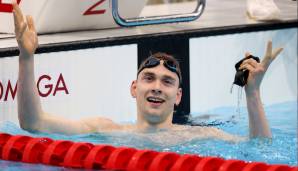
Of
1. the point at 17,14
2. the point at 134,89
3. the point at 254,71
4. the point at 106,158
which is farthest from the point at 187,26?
the point at 106,158

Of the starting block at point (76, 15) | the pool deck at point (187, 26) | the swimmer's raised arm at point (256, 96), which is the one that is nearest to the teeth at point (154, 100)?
the swimmer's raised arm at point (256, 96)

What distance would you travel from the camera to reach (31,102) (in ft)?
12.0

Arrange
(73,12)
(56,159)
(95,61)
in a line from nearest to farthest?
(56,159)
(95,61)
(73,12)

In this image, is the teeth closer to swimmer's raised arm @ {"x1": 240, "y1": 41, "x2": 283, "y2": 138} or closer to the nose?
the nose

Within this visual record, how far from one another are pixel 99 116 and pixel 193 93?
0.60m

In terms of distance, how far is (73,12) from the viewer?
15.0 feet

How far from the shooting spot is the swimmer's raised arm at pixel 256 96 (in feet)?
12.2

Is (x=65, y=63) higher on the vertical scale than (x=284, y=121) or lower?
higher

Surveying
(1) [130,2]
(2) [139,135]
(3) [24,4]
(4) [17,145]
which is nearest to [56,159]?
(4) [17,145]

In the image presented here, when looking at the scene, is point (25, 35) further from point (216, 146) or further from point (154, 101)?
point (216, 146)

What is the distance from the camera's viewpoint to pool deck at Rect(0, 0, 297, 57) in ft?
14.1

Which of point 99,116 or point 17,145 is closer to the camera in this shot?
point 17,145

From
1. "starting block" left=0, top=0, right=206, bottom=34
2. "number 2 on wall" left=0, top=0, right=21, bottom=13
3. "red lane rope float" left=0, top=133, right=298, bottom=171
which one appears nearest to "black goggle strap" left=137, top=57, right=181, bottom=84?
"starting block" left=0, top=0, right=206, bottom=34

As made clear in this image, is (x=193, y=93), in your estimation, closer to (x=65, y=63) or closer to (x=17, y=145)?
(x=65, y=63)
